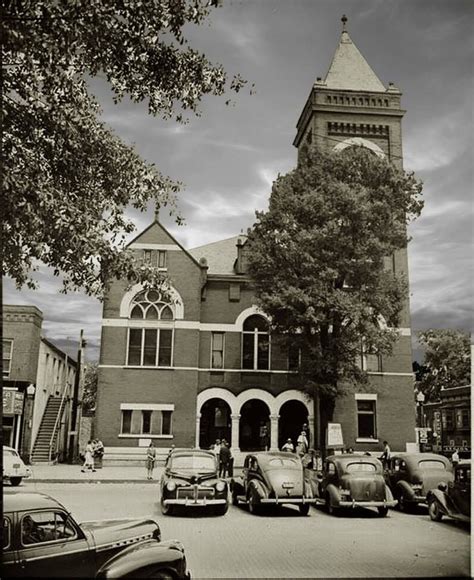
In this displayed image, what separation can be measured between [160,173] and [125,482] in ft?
15.6

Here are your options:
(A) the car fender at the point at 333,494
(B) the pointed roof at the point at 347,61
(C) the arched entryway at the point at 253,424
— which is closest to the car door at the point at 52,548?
(B) the pointed roof at the point at 347,61

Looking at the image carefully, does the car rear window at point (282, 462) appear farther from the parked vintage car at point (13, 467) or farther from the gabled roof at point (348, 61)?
the gabled roof at point (348, 61)

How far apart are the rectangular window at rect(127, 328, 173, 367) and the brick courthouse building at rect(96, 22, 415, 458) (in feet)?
0.12

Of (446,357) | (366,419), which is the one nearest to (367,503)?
(446,357)

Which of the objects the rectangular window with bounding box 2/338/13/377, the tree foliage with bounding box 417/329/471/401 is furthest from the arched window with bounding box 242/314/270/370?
the rectangular window with bounding box 2/338/13/377

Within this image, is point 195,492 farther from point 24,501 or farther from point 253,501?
point 24,501

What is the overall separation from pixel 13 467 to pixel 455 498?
16.7 feet

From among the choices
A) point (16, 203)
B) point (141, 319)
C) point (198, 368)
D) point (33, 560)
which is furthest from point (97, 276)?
point (198, 368)

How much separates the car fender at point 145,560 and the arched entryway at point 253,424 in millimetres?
18456

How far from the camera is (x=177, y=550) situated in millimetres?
4902

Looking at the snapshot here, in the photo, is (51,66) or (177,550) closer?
(177,550)

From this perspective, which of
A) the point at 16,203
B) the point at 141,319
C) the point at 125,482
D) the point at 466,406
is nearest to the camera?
the point at 16,203

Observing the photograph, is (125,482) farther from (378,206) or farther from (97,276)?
(378,206)

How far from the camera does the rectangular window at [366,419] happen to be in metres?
22.0
